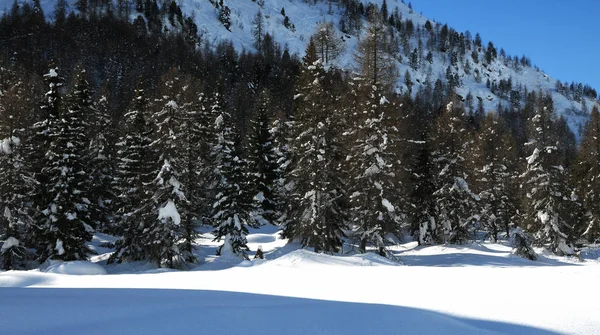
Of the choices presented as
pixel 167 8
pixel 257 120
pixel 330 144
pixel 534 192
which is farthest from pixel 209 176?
pixel 167 8

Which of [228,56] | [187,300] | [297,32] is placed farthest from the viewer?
[297,32]

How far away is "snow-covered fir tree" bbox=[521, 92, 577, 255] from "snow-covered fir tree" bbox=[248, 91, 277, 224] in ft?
74.5

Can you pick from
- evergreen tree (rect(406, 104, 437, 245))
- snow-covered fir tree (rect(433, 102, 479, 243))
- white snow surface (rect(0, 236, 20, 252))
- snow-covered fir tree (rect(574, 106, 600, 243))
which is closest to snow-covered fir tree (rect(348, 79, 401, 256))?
snow-covered fir tree (rect(433, 102, 479, 243))

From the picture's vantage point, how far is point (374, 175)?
2322cm

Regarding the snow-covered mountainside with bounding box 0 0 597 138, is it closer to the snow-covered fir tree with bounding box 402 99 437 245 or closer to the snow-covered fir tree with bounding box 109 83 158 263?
the snow-covered fir tree with bounding box 402 99 437 245

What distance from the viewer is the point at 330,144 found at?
23.2 metres

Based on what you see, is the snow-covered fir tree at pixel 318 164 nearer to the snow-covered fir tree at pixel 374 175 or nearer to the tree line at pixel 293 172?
the tree line at pixel 293 172

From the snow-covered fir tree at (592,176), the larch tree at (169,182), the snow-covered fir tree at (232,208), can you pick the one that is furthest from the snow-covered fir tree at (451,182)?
the larch tree at (169,182)

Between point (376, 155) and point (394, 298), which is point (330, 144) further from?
point (394, 298)

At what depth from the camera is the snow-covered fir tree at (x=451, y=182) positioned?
30.8 meters

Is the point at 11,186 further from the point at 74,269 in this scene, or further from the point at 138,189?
the point at 74,269

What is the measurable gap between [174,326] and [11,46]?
4214 inches

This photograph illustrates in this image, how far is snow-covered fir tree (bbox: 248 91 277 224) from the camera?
40406mm

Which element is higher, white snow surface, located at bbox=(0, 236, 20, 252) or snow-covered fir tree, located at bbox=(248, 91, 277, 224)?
snow-covered fir tree, located at bbox=(248, 91, 277, 224)
